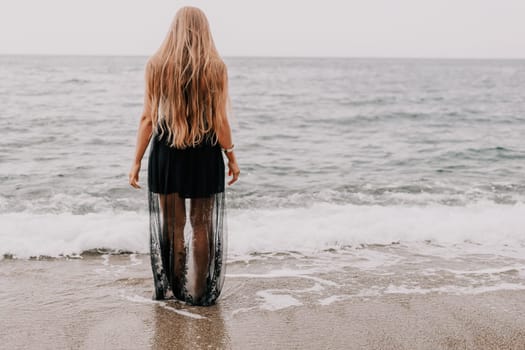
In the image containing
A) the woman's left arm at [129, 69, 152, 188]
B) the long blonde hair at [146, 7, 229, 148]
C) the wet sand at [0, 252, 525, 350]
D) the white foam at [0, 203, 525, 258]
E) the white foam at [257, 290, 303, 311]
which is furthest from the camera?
the white foam at [0, 203, 525, 258]

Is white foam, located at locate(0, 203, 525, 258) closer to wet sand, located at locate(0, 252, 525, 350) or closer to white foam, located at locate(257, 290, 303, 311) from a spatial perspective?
wet sand, located at locate(0, 252, 525, 350)

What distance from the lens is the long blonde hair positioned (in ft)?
10.7

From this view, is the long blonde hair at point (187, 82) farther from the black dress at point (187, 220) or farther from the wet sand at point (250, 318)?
the wet sand at point (250, 318)

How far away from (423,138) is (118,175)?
9388 millimetres

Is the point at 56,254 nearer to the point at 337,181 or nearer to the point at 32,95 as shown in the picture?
the point at 337,181

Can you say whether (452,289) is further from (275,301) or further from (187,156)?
(187,156)

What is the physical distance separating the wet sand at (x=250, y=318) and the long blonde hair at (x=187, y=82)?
3.93 feet

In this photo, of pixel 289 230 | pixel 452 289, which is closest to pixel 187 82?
pixel 452 289

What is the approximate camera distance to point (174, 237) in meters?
3.66

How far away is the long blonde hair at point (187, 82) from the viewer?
327cm

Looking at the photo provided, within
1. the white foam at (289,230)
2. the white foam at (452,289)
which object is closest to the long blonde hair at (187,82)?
the white foam at (452,289)

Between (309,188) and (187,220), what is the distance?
5.62 metres

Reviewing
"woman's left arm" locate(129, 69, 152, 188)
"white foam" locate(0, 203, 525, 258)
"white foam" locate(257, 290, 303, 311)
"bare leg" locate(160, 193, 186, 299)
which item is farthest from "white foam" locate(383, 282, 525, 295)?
"woman's left arm" locate(129, 69, 152, 188)

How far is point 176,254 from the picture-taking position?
369 centimetres
